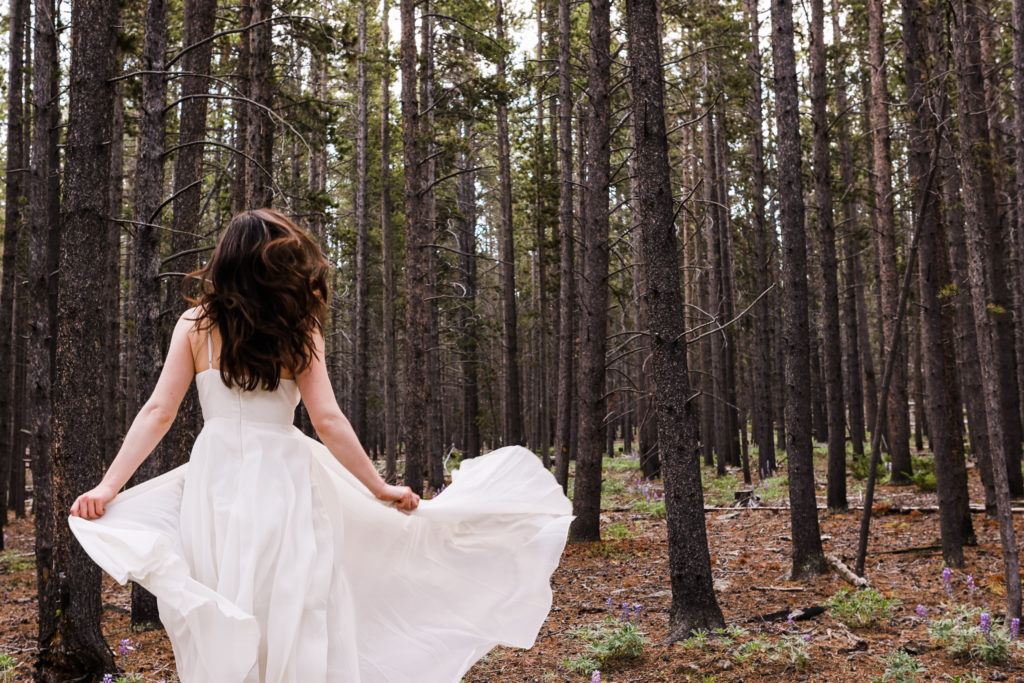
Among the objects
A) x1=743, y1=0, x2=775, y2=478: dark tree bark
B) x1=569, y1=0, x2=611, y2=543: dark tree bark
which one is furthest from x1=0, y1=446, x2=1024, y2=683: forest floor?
x1=743, y1=0, x2=775, y2=478: dark tree bark

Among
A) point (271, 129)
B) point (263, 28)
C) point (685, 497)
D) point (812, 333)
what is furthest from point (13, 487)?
point (812, 333)

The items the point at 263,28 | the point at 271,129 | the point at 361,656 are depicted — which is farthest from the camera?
the point at 271,129

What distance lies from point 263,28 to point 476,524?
9925 mm

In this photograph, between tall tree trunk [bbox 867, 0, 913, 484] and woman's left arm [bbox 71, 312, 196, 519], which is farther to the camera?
tall tree trunk [bbox 867, 0, 913, 484]

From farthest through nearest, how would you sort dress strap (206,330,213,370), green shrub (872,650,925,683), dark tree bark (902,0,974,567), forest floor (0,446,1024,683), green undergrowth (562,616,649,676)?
dark tree bark (902,0,974,567), green undergrowth (562,616,649,676), forest floor (0,446,1024,683), green shrub (872,650,925,683), dress strap (206,330,213,370)

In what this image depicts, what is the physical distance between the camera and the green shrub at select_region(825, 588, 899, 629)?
21.7ft

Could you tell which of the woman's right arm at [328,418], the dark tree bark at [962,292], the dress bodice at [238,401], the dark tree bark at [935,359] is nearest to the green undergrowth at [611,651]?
the woman's right arm at [328,418]

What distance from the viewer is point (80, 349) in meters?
5.55

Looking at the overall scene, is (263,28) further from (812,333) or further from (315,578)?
(812,333)

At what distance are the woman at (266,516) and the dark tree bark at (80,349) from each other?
2697mm

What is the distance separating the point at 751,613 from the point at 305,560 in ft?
18.1

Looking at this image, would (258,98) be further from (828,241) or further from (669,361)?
(828,241)

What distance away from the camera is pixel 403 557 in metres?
3.75

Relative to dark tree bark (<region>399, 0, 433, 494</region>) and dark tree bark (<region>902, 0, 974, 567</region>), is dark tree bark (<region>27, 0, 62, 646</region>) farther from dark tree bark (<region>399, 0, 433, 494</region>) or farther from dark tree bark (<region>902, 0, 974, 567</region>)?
dark tree bark (<region>902, 0, 974, 567</region>)
